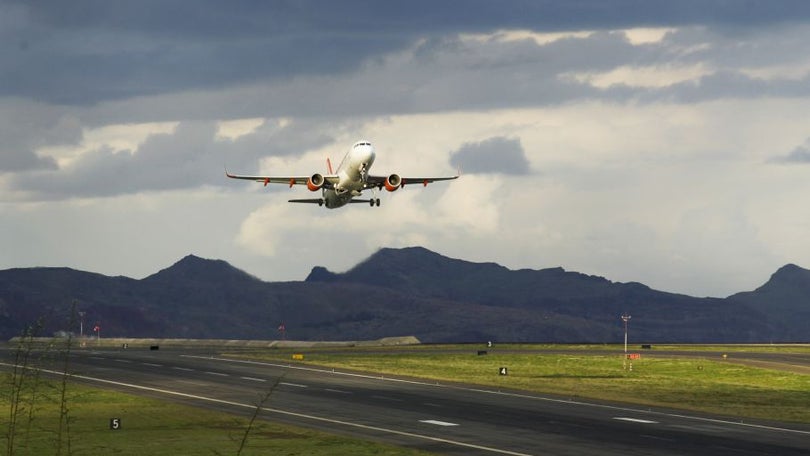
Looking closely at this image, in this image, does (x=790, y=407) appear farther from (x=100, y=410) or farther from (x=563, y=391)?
(x=100, y=410)

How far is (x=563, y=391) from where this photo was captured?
96438mm

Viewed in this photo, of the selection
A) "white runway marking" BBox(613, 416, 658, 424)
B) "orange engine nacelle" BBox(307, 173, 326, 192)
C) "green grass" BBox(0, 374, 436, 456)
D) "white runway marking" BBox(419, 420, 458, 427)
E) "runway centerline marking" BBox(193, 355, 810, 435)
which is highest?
"orange engine nacelle" BBox(307, 173, 326, 192)

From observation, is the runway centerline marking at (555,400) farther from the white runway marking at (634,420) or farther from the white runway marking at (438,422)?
the white runway marking at (438,422)

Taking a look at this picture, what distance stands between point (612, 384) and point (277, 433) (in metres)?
45.7

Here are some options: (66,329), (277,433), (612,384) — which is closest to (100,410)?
(277,433)

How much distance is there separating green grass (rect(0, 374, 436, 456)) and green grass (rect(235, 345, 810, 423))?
1186 inches

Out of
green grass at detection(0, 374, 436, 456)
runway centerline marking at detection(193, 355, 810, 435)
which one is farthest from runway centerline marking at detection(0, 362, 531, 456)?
runway centerline marking at detection(193, 355, 810, 435)

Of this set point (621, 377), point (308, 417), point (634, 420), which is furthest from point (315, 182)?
point (634, 420)

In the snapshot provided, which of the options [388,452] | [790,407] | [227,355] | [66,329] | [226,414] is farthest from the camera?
[227,355]

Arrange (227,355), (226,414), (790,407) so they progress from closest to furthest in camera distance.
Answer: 1. (226,414)
2. (790,407)
3. (227,355)

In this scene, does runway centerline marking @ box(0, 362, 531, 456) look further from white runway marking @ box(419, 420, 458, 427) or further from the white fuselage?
the white fuselage

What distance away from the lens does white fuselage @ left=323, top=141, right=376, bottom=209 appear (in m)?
115

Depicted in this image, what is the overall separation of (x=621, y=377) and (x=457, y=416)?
135ft

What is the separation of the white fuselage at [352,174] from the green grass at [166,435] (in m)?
39.5
